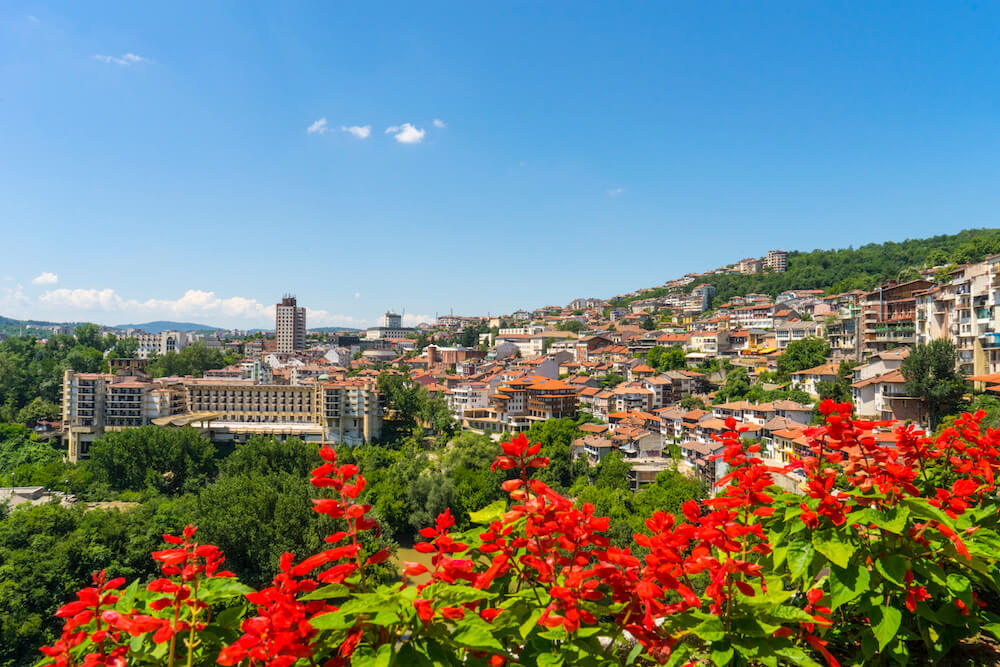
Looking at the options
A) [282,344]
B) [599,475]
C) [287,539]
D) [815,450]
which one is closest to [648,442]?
[599,475]

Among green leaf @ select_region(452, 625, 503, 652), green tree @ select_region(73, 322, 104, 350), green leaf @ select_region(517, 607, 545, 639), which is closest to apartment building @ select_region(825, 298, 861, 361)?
green leaf @ select_region(517, 607, 545, 639)

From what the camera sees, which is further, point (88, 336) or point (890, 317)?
point (88, 336)

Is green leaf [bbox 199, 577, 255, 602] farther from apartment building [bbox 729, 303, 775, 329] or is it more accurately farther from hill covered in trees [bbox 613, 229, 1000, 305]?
hill covered in trees [bbox 613, 229, 1000, 305]

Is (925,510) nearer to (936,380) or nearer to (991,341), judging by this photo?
(936,380)

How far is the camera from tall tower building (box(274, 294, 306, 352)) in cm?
7706

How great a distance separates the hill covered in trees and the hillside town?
15.8 ft

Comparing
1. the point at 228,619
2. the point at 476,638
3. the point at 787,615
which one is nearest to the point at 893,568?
the point at 787,615

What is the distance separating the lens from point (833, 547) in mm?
1188

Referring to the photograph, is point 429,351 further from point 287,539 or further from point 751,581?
point 751,581

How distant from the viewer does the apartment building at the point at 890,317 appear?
23.6m

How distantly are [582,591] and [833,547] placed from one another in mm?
572

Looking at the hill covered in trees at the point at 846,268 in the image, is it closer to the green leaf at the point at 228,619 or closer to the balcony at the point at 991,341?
the balcony at the point at 991,341

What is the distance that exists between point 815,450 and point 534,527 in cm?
82

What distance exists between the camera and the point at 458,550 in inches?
45.6
